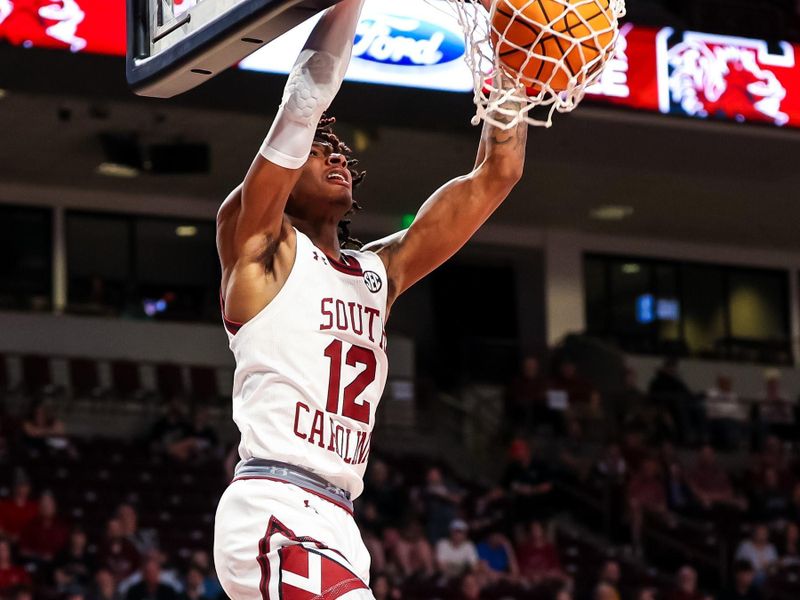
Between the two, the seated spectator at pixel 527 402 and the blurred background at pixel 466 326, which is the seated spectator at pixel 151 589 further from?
the seated spectator at pixel 527 402

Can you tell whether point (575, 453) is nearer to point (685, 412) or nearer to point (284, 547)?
point (685, 412)

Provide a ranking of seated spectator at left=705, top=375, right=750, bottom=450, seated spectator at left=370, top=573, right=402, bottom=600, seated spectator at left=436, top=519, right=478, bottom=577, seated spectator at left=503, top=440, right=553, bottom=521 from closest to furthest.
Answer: seated spectator at left=370, top=573, right=402, bottom=600 < seated spectator at left=436, top=519, right=478, bottom=577 < seated spectator at left=503, top=440, right=553, bottom=521 < seated spectator at left=705, top=375, right=750, bottom=450

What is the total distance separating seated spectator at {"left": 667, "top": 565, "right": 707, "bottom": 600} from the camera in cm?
1316

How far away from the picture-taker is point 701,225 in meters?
20.6

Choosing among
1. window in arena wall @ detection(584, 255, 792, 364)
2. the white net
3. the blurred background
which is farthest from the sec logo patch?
window in arena wall @ detection(584, 255, 792, 364)

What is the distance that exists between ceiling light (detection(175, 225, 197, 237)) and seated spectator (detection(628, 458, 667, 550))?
6.80 meters

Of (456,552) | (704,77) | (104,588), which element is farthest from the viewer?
(704,77)

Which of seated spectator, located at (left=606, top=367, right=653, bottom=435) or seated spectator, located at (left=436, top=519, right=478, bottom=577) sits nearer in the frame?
seated spectator, located at (left=436, top=519, right=478, bottom=577)

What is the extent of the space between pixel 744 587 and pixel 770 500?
7.93 ft

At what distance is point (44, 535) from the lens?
39.2 feet

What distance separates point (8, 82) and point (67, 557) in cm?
389

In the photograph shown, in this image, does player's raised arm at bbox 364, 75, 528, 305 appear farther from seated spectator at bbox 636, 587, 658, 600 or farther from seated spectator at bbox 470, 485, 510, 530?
seated spectator at bbox 470, 485, 510, 530

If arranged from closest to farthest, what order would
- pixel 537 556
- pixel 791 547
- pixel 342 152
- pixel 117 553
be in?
pixel 342 152, pixel 117 553, pixel 537 556, pixel 791 547

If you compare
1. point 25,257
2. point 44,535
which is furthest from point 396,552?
point 25,257
